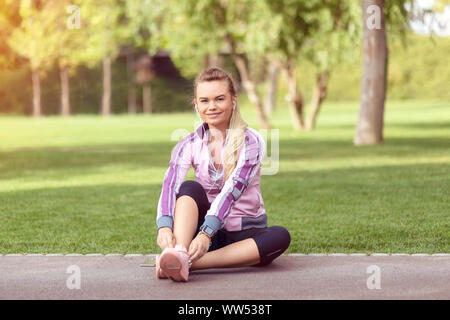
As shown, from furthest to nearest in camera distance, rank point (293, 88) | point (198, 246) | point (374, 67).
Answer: point (293, 88)
point (374, 67)
point (198, 246)

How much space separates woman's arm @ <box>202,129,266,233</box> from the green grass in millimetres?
1131

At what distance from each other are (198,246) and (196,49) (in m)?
20.0

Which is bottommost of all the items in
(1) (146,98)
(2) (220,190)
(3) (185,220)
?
(3) (185,220)

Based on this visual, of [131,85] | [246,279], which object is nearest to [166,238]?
[246,279]

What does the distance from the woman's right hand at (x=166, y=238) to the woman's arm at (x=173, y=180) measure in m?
0.05

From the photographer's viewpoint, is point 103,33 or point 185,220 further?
point 103,33

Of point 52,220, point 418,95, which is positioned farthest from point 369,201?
point 418,95

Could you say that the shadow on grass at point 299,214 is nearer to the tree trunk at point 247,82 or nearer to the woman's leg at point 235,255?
the woman's leg at point 235,255

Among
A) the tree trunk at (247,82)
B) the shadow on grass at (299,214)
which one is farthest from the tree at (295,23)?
the shadow on grass at (299,214)

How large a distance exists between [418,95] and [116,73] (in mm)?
20881

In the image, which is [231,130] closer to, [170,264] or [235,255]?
[235,255]

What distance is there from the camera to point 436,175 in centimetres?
1066

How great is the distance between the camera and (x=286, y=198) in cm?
887

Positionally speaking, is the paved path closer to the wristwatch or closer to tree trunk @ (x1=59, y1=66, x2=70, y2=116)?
the wristwatch
